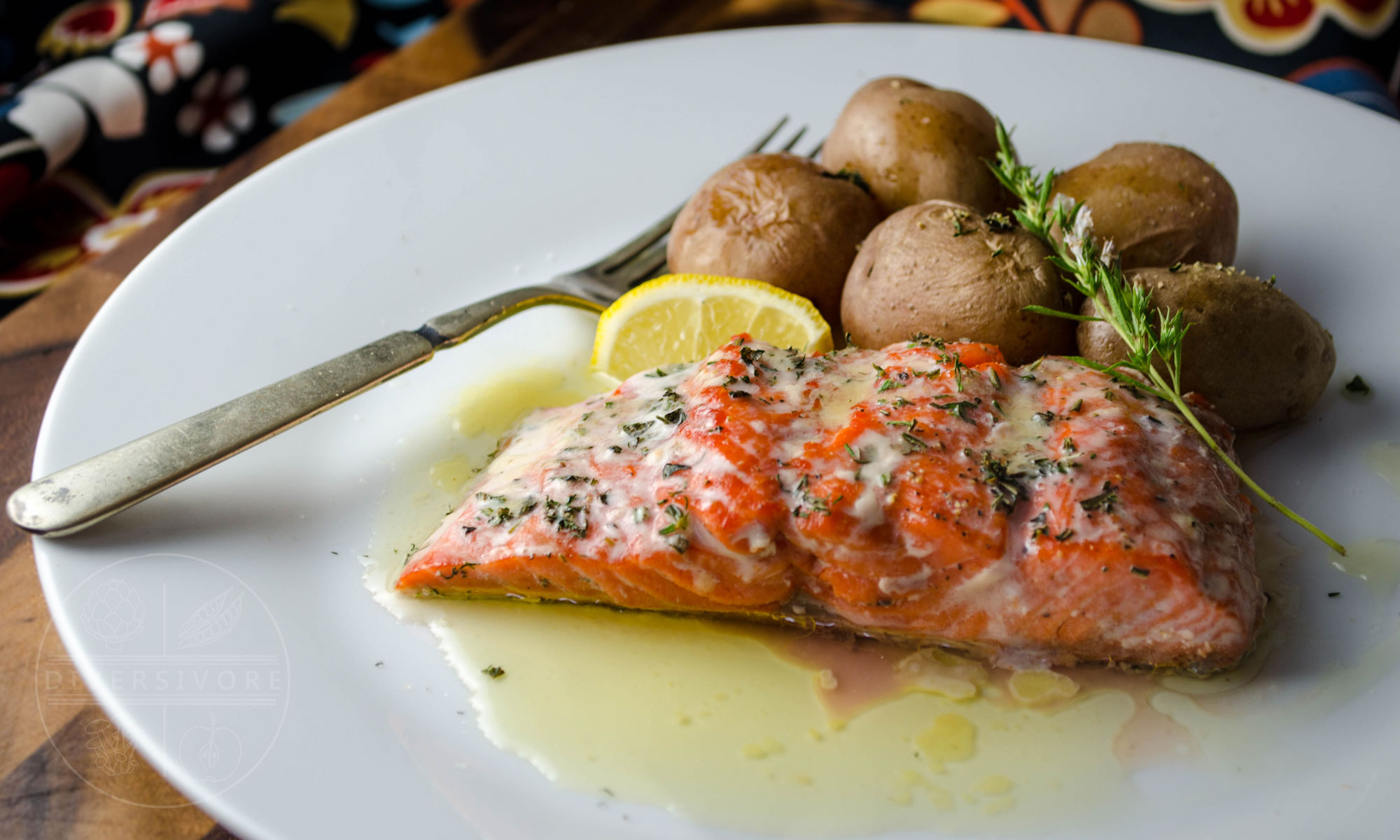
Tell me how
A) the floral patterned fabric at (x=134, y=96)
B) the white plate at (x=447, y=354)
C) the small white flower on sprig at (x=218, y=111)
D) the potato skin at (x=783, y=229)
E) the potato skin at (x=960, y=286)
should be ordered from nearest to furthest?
1. the white plate at (x=447, y=354)
2. the potato skin at (x=960, y=286)
3. the potato skin at (x=783, y=229)
4. the floral patterned fabric at (x=134, y=96)
5. the small white flower on sprig at (x=218, y=111)

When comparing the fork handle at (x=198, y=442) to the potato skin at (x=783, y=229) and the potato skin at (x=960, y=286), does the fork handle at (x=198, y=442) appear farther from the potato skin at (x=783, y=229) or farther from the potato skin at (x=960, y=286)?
the potato skin at (x=960, y=286)

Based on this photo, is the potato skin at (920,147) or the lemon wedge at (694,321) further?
the potato skin at (920,147)

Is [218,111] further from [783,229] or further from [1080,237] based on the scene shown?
[1080,237]

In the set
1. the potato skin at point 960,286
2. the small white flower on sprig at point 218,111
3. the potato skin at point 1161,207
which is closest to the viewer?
the potato skin at point 960,286

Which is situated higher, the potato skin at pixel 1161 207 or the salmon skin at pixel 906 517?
the potato skin at pixel 1161 207

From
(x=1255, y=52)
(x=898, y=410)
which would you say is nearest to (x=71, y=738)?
(x=898, y=410)

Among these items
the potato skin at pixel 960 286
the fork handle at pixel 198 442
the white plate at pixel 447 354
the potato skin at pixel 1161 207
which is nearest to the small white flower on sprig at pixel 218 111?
the white plate at pixel 447 354
